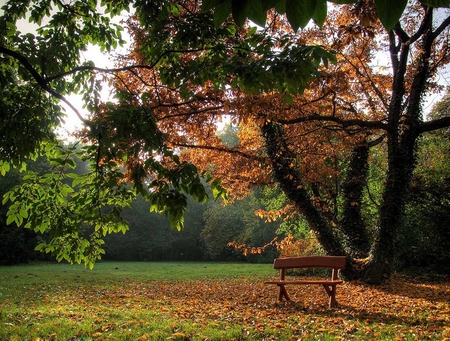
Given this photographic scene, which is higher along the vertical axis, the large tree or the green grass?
the large tree

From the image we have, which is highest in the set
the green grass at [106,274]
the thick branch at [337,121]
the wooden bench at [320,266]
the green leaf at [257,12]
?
the thick branch at [337,121]

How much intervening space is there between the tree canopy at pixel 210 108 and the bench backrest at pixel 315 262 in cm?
299

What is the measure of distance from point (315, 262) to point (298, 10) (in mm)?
7295

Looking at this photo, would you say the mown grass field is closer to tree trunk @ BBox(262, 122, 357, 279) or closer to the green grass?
tree trunk @ BBox(262, 122, 357, 279)

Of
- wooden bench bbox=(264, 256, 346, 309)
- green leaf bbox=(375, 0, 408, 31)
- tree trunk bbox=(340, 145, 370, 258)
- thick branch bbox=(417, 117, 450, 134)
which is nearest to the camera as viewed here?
green leaf bbox=(375, 0, 408, 31)

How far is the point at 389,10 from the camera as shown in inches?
40.6

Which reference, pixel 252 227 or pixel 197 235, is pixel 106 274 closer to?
pixel 252 227

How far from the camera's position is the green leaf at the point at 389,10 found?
1005mm

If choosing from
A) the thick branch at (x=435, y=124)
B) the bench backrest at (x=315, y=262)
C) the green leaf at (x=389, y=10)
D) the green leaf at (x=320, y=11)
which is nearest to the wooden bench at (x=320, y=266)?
the bench backrest at (x=315, y=262)

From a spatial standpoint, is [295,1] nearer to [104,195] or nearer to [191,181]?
[191,181]

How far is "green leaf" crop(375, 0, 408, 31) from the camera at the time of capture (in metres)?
1.00

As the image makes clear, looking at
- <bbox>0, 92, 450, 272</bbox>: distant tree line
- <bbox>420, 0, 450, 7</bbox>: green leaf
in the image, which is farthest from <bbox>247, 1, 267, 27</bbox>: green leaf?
<bbox>0, 92, 450, 272</bbox>: distant tree line

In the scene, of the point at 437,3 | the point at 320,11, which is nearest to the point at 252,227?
the point at 320,11

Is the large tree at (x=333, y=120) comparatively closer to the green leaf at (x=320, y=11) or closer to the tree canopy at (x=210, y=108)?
the tree canopy at (x=210, y=108)
